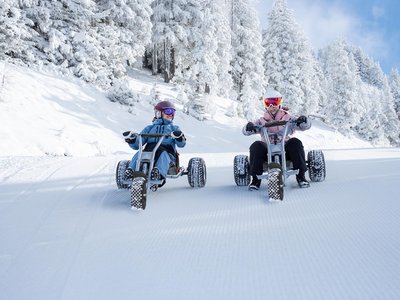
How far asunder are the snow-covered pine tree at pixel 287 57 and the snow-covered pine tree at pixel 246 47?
245 centimetres

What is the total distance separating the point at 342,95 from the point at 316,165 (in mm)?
36125

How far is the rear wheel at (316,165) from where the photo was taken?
6094mm

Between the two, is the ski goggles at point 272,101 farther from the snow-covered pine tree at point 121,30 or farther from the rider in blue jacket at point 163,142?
the snow-covered pine tree at point 121,30

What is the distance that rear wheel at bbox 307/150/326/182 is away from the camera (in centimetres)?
609

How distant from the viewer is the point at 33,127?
39.7ft

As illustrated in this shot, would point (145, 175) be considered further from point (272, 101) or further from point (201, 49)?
point (201, 49)

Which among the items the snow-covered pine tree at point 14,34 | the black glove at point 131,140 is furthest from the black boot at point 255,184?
the snow-covered pine tree at point 14,34

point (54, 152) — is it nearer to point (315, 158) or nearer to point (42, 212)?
point (42, 212)

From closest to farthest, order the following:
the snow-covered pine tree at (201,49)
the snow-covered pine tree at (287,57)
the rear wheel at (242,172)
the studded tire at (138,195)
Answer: the studded tire at (138,195) < the rear wheel at (242,172) < the snow-covered pine tree at (201,49) < the snow-covered pine tree at (287,57)

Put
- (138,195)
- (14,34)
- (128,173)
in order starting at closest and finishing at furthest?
(138,195), (128,173), (14,34)

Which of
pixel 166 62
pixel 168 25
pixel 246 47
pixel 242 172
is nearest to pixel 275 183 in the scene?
pixel 242 172

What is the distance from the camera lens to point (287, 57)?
121 feet

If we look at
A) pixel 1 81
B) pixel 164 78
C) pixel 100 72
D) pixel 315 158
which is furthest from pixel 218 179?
pixel 164 78

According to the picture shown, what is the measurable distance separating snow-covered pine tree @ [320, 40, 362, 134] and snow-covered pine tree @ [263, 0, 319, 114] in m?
3.80
